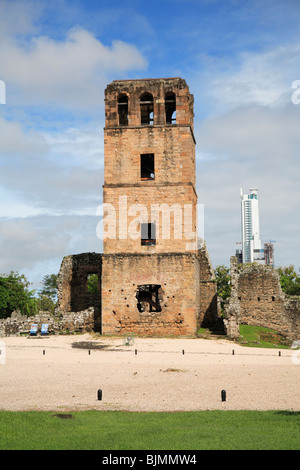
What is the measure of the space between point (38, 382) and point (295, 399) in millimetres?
6487

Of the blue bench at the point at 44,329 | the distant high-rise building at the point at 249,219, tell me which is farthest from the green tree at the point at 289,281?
the distant high-rise building at the point at 249,219

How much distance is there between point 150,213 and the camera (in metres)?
28.1

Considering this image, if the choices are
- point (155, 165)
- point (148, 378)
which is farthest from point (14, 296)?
point (148, 378)

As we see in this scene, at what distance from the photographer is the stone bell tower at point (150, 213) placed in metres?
27.5

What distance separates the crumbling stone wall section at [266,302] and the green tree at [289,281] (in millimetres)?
19991

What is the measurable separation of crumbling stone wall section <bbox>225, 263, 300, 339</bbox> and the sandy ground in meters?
9.96

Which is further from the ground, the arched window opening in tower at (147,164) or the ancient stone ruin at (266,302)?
the arched window opening in tower at (147,164)

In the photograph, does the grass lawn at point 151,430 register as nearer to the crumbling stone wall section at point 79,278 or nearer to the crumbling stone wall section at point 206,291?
the crumbling stone wall section at point 206,291

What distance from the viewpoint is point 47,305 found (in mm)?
59844

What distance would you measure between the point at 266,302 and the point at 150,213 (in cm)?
999

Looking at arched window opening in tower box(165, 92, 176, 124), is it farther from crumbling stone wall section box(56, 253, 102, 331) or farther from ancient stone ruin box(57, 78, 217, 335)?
crumbling stone wall section box(56, 253, 102, 331)

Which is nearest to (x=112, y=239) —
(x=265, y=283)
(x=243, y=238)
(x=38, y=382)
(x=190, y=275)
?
(x=190, y=275)

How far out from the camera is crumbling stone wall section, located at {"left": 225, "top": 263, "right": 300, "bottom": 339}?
32.3 metres

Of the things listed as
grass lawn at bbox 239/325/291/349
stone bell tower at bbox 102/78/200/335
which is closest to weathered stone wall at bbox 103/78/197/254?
stone bell tower at bbox 102/78/200/335
